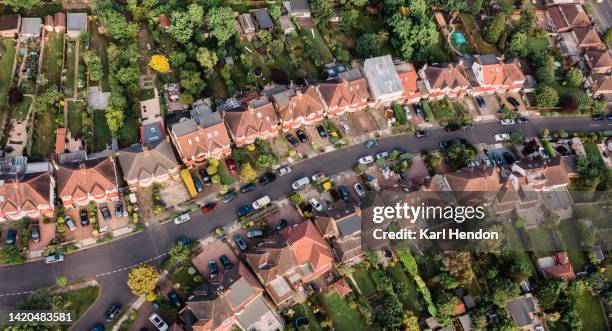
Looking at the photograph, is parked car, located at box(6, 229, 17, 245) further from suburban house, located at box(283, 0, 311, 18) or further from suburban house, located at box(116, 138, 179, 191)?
suburban house, located at box(283, 0, 311, 18)

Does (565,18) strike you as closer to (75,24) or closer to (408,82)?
(408,82)

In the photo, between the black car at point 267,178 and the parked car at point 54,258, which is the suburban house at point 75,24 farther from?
the black car at point 267,178

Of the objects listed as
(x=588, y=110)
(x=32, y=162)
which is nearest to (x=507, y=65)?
(x=588, y=110)

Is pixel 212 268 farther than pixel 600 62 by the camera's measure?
No

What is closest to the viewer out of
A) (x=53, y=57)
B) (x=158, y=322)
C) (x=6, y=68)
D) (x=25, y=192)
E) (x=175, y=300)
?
(x=158, y=322)

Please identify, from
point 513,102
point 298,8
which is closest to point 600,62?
point 513,102
